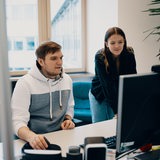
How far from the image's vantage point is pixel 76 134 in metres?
1.65

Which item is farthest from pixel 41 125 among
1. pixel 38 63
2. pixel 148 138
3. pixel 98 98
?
pixel 148 138

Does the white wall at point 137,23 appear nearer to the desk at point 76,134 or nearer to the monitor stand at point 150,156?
the desk at point 76,134

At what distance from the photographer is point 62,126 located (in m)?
1.78

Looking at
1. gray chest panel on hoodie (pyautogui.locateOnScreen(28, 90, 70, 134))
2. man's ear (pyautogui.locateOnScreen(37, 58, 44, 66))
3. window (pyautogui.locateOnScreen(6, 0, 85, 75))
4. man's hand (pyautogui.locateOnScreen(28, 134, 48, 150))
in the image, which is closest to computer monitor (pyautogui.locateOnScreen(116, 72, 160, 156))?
man's hand (pyautogui.locateOnScreen(28, 134, 48, 150))

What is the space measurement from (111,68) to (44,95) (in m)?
0.66

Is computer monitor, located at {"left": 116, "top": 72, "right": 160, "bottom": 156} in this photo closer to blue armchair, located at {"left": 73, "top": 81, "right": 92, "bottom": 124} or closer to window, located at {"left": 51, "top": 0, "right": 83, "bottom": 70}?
blue armchair, located at {"left": 73, "top": 81, "right": 92, "bottom": 124}

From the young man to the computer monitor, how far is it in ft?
2.39

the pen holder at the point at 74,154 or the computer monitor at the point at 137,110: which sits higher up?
the computer monitor at the point at 137,110


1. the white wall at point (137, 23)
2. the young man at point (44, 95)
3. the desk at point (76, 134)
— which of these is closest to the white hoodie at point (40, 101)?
the young man at point (44, 95)

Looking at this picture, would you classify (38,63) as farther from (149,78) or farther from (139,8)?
(139,8)

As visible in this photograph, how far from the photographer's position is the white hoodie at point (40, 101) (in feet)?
5.49

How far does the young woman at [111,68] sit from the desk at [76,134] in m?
0.33

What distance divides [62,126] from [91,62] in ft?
7.83

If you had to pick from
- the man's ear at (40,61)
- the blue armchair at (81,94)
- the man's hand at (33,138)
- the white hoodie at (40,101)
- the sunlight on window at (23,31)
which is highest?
the sunlight on window at (23,31)
